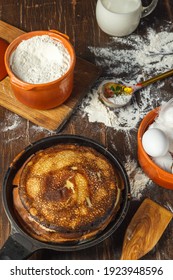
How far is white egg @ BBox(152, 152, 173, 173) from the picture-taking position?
944mm

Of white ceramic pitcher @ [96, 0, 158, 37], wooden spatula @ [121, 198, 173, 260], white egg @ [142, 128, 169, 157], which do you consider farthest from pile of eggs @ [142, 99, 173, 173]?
white ceramic pitcher @ [96, 0, 158, 37]

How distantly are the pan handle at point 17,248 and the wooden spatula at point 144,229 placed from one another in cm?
22

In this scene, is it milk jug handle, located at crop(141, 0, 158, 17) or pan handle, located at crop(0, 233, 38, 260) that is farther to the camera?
milk jug handle, located at crop(141, 0, 158, 17)

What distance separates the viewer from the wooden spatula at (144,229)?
0.91 meters

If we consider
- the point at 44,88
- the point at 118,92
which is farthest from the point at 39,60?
the point at 118,92

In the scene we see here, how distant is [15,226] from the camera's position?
32.6 inches

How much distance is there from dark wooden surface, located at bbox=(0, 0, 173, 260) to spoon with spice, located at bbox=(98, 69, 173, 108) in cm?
7

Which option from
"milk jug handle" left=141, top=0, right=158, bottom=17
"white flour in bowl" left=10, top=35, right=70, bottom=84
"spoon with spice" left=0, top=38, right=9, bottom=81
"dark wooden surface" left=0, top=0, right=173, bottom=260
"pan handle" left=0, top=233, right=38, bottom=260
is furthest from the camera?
"milk jug handle" left=141, top=0, right=158, bottom=17

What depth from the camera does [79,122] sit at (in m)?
1.10

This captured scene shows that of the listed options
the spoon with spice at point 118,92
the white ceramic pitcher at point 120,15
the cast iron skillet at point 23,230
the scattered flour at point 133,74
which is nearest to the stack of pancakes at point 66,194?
the cast iron skillet at point 23,230

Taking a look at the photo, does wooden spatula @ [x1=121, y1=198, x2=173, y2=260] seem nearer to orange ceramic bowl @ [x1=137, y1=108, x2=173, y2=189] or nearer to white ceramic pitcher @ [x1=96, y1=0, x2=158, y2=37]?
orange ceramic bowl @ [x1=137, y1=108, x2=173, y2=189]

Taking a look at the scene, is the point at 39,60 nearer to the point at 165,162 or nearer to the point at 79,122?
the point at 79,122

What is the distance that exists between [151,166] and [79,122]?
0.84 feet

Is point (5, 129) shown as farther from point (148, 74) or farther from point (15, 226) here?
point (148, 74)
